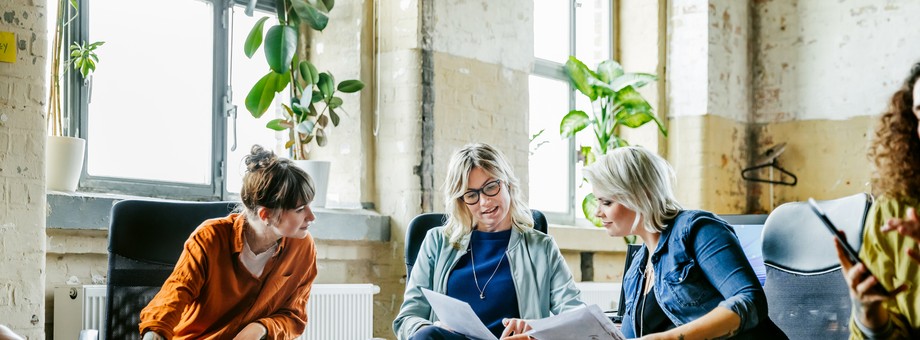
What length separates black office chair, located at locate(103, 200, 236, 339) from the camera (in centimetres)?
305

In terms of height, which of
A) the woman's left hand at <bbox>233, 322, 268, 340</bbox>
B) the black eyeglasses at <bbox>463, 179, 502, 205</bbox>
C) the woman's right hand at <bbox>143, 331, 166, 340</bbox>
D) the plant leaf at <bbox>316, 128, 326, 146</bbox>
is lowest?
the woman's left hand at <bbox>233, 322, 268, 340</bbox>

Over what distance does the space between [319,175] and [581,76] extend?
215 centimetres

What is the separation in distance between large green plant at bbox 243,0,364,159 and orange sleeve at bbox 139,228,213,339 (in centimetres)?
177

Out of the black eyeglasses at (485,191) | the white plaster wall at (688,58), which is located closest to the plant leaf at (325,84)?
the black eyeglasses at (485,191)

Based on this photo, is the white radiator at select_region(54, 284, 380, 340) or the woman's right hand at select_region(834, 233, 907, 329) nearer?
the woman's right hand at select_region(834, 233, 907, 329)

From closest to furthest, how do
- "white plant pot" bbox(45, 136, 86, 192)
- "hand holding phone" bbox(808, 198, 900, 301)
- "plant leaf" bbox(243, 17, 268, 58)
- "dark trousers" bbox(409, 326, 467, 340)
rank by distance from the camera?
1. "hand holding phone" bbox(808, 198, 900, 301)
2. "dark trousers" bbox(409, 326, 467, 340)
3. "white plant pot" bbox(45, 136, 86, 192)
4. "plant leaf" bbox(243, 17, 268, 58)

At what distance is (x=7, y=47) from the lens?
3.23 meters

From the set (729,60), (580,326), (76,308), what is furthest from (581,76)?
(580,326)

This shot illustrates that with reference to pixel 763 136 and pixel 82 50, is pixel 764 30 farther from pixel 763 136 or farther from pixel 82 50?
pixel 82 50

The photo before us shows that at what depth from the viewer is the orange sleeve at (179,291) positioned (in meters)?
2.68

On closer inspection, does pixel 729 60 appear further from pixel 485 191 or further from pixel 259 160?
pixel 259 160

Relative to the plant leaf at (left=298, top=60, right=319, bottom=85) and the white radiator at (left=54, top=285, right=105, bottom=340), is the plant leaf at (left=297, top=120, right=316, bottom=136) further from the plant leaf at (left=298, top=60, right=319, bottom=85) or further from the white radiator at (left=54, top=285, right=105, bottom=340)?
the white radiator at (left=54, top=285, right=105, bottom=340)

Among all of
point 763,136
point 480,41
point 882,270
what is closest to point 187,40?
point 480,41

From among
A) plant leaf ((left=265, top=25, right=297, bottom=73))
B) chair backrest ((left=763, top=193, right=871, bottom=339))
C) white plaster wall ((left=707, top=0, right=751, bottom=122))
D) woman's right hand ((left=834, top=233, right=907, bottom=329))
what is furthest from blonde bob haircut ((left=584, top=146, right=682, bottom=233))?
white plaster wall ((left=707, top=0, right=751, bottom=122))
